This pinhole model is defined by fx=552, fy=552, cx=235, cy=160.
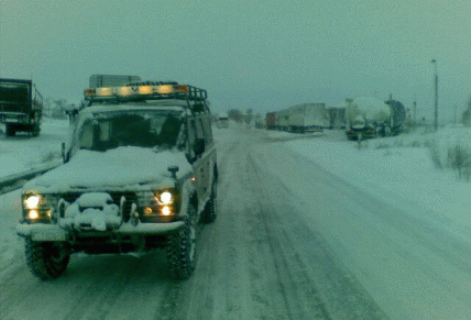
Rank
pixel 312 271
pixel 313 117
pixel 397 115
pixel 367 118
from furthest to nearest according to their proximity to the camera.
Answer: pixel 313 117, pixel 397 115, pixel 367 118, pixel 312 271

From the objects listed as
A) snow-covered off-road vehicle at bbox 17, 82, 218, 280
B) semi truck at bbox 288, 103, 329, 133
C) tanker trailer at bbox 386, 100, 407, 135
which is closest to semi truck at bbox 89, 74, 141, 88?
snow-covered off-road vehicle at bbox 17, 82, 218, 280

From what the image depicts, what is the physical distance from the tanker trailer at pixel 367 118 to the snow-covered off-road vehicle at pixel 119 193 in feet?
117

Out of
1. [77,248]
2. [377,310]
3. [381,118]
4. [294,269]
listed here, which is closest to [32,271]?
[77,248]

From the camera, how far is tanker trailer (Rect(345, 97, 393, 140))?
4228 cm

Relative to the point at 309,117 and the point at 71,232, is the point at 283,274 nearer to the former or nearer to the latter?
the point at 71,232

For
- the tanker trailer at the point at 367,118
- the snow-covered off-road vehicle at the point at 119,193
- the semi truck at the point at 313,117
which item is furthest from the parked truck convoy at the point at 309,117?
the snow-covered off-road vehicle at the point at 119,193

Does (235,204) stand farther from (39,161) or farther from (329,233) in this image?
(39,161)

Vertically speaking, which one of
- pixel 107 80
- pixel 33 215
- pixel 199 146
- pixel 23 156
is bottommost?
pixel 23 156

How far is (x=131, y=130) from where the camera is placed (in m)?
7.50

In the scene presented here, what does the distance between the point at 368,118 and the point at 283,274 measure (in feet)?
124

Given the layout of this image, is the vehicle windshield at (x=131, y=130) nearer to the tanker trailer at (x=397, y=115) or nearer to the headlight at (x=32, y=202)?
the headlight at (x=32, y=202)

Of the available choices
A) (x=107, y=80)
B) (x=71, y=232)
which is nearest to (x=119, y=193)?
(x=71, y=232)

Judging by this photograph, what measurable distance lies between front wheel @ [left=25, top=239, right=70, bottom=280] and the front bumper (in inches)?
8.5

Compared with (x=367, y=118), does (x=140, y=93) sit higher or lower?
lower
